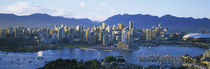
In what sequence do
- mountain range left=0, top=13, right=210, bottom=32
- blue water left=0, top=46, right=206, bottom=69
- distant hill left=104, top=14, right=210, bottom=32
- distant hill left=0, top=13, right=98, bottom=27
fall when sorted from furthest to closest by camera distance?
distant hill left=104, top=14, right=210, bottom=32, mountain range left=0, top=13, right=210, bottom=32, distant hill left=0, top=13, right=98, bottom=27, blue water left=0, top=46, right=206, bottom=69

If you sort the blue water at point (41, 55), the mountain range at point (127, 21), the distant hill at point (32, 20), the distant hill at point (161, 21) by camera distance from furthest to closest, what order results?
the distant hill at point (161, 21)
the mountain range at point (127, 21)
the distant hill at point (32, 20)
the blue water at point (41, 55)

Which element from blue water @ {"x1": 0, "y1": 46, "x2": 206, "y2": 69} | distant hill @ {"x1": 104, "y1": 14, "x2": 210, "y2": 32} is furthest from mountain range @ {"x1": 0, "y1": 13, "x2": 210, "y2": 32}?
blue water @ {"x1": 0, "y1": 46, "x2": 206, "y2": 69}

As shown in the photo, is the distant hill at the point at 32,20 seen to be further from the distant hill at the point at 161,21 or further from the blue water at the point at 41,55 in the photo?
the blue water at the point at 41,55

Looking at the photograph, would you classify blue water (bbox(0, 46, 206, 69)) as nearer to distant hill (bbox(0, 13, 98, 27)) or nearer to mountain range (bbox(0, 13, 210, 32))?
distant hill (bbox(0, 13, 98, 27))

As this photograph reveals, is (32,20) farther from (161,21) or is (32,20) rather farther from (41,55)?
(41,55)

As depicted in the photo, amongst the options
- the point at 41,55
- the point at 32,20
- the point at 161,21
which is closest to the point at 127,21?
the point at 161,21

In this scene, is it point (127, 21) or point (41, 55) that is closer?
point (41, 55)

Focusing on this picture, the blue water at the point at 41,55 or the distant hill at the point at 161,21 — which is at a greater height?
the distant hill at the point at 161,21

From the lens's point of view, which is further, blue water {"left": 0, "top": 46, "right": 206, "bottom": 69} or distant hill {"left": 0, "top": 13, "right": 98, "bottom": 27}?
distant hill {"left": 0, "top": 13, "right": 98, "bottom": 27}

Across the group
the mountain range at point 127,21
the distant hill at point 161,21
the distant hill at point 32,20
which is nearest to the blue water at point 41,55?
the distant hill at point 32,20

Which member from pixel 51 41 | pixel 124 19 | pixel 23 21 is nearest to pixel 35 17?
pixel 23 21

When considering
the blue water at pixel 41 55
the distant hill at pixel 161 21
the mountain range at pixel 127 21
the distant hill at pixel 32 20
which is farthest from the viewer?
the distant hill at pixel 161 21
